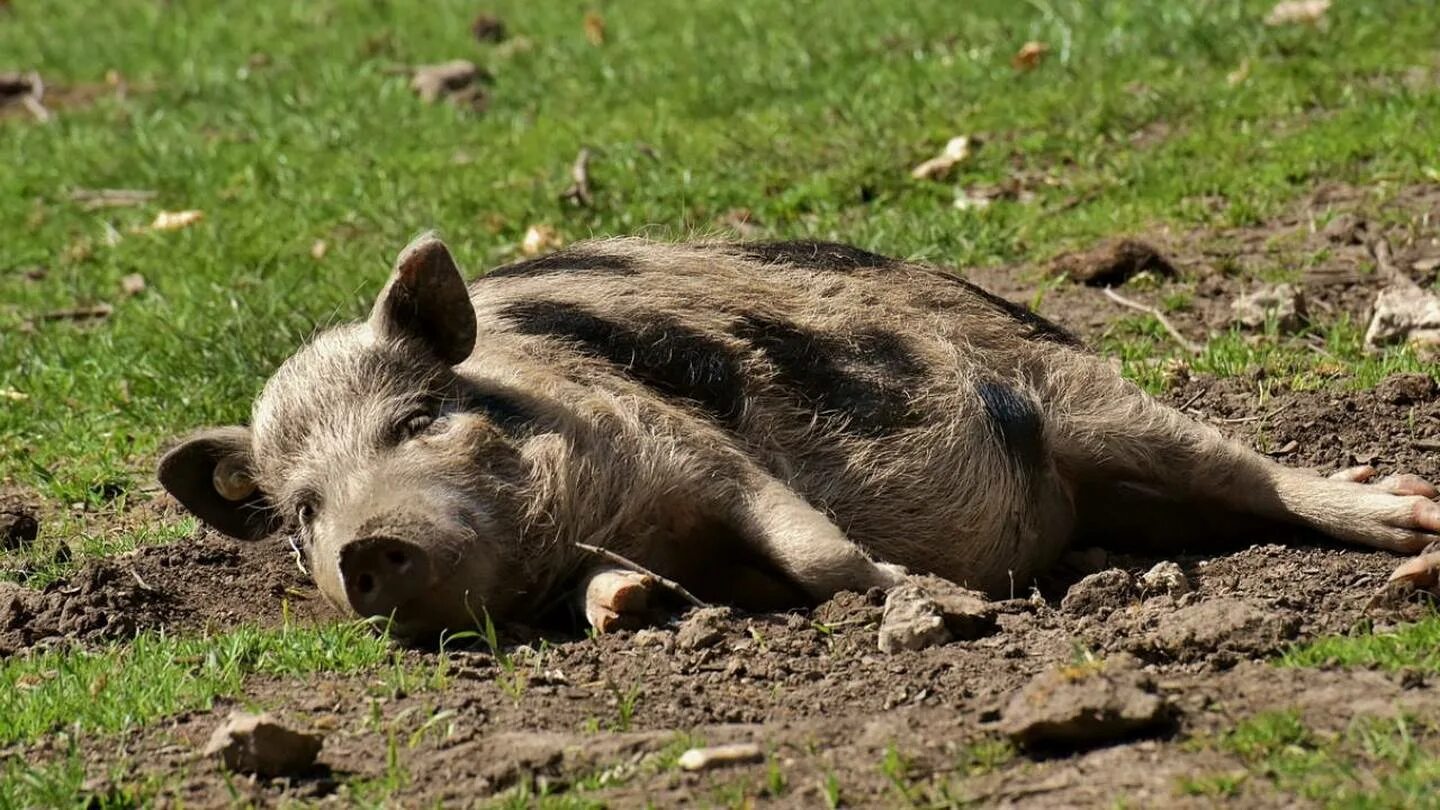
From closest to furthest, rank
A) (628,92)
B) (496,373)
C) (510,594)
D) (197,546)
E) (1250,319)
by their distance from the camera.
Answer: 1. (510,594)
2. (496,373)
3. (197,546)
4. (1250,319)
5. (628,92)

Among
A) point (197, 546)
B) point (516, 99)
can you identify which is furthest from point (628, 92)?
point (197, 546)

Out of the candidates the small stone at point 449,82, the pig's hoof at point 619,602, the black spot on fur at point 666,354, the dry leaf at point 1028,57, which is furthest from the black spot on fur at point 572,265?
the small stone at point 449,82

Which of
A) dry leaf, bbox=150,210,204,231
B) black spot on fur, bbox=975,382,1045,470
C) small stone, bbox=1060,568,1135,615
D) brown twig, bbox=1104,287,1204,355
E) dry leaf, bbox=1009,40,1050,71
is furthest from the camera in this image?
dry leaf, bbox=1009,40,1050,71

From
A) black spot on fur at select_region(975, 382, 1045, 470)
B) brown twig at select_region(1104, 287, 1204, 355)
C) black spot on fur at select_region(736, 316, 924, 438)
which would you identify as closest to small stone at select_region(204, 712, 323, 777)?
black spot on fur at select_region(736, 316, 924, 438)

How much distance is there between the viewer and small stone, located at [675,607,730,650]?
4754 mm

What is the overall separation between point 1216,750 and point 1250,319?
159 inches

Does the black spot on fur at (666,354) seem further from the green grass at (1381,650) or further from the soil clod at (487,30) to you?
the soil clod at (487,30)

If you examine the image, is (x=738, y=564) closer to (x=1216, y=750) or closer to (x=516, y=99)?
(x=1216, y=750)

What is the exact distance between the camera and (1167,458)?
6.25 m

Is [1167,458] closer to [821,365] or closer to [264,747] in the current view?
[821,365]

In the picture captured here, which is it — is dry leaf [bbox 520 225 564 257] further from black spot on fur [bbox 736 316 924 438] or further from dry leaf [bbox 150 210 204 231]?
black spot on fur [bbox 736 316 924 438]

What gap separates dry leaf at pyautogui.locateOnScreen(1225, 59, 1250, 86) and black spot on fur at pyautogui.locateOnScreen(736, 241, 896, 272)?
4.00m

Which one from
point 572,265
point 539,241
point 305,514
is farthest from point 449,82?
point 305,514

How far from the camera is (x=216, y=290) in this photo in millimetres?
8898
